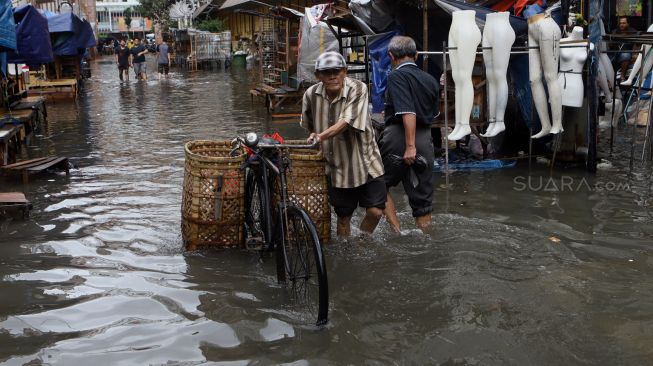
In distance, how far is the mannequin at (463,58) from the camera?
7.76 meters

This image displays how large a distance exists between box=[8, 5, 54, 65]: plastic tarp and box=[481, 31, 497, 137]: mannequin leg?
8.43 meters

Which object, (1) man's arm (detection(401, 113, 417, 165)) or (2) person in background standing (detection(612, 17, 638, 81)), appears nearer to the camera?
(1) man's arm (detection(401, 113, 417, 165))

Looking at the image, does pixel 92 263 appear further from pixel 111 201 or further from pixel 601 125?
pixel 601 125

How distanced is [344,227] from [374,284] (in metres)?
0.85

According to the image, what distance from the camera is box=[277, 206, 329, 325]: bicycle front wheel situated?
13.4ft

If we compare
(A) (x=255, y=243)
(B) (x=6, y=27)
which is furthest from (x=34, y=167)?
(A) (x=255, y=243)

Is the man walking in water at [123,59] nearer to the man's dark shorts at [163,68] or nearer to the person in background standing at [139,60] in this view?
the person in background standing at [139,60]

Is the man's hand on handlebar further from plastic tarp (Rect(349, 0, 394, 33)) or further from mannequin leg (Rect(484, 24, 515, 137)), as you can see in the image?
plastic tarp (Rect(349, 0, 394, 33))

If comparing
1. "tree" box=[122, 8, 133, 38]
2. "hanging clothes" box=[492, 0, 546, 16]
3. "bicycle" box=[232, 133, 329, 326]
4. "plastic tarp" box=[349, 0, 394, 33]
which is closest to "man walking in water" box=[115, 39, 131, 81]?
"plastic tarp" box=[349, 0, 394, 33]

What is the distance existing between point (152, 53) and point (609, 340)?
59.3 metres

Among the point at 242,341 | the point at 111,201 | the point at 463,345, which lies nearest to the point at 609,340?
the point at 463,345

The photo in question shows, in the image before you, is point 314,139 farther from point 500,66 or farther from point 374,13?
point 374,13

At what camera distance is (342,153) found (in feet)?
17.1

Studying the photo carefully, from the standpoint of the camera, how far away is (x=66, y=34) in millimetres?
20250
